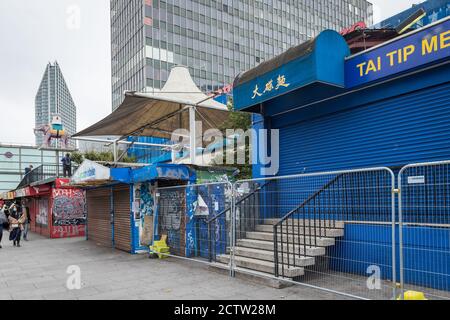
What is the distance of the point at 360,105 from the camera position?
812 centimetres

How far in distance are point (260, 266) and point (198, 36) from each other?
61214 mm

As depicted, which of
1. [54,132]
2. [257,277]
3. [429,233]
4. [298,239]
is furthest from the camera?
[54,132]

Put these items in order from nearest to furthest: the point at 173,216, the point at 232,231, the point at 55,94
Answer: the point at 232,231, the point at 173,216, the point at 55,94

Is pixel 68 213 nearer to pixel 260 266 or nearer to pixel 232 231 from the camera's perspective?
pixel 232 231

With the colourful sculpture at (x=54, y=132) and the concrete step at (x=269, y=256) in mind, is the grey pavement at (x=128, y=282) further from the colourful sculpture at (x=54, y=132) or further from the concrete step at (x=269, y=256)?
→ the colourful sculpture at (x=54, y=132)

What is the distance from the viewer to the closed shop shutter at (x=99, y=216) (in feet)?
47.1

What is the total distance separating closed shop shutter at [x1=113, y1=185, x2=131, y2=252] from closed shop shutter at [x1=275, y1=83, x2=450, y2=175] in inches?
216

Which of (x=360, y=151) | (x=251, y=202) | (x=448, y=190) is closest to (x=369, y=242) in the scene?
(x=448, y=190)

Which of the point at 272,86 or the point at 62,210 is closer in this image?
the point at 272,86

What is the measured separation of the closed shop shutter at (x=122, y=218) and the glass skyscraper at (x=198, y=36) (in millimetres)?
44176

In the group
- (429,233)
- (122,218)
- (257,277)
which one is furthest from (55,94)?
(429,233)

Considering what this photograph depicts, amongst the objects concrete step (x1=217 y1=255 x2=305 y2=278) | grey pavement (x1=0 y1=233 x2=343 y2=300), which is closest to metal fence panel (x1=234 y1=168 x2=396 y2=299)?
concrete step (x1=217 y1=255 x2=305 y2=278)

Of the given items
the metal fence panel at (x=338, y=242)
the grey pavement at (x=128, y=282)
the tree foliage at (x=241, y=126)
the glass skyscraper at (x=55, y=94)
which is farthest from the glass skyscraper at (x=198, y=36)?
the metal fence panel at (x=338, y=242)

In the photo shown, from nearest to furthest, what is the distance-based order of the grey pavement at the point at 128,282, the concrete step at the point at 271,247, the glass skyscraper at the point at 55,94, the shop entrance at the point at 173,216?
the grey pavement at the point at 128,282 < the concrete step at the point at 271,247 < the shop entrance at the point at 173,216 < the glass skyscraper at the point at 55,94
